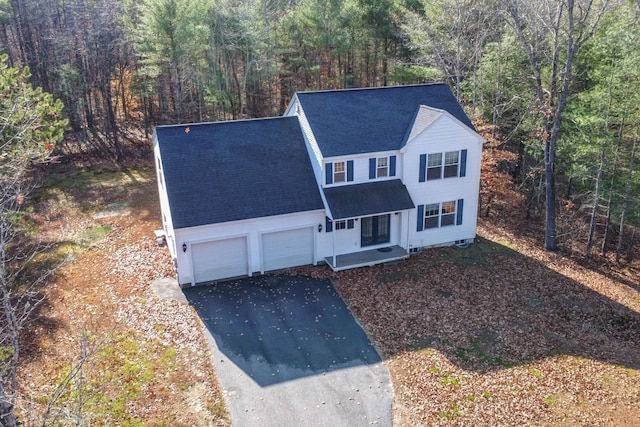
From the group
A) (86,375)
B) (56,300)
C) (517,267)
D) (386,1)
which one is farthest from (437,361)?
(386,1)

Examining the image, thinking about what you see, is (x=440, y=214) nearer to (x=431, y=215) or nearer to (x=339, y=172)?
(x=431, y=215)

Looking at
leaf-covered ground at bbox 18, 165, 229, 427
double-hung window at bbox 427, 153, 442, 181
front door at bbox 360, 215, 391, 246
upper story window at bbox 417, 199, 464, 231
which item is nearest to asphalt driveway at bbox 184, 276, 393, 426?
leaf-covered ground at bbox 18, 165, 229, 427

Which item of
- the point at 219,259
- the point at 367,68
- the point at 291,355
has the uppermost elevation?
the point at 367,68

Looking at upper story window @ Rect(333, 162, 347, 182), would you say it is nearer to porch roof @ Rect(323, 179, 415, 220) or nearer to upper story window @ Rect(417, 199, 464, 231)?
porch roof @ Rect(323, 179, 415, 220)

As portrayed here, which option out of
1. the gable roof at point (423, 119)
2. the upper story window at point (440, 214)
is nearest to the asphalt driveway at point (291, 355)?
the upper story window at point (440, 214)

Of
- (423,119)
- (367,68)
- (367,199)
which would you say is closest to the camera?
(367,199)

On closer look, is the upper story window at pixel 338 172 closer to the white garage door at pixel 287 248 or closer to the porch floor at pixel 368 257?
the white garage door at pixel 287 248

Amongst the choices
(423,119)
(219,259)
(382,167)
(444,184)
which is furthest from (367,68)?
(219,259)
